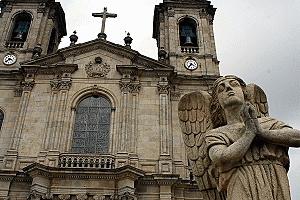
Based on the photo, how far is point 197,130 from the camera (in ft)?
15.2

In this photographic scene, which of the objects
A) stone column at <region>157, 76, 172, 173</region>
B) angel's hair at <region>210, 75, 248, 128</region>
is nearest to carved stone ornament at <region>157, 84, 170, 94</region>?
stone column at <region>157, 76, 172, 173</region>

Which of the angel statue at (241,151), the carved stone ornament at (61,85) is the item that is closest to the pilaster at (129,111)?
the carved stone ornament at (61,85)

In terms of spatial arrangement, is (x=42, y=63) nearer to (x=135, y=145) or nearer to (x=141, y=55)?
(x=141, y=55)

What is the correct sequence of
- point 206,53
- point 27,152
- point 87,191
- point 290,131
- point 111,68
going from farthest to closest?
point 206,53 < point 111,68 < point 27,152 < point 87,191 < point 290,131

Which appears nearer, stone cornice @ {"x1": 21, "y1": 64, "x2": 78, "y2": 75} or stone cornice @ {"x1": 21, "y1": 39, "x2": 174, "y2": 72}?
stone cornice @ {"x1": 21, "y1": 64, "x2": 78, "y2": 75}

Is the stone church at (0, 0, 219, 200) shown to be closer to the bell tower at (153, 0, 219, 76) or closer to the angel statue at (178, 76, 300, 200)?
the bell tower at (153, 0, 219, 76)

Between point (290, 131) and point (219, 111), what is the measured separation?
799 millimetres

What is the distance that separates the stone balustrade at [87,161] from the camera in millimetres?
14633

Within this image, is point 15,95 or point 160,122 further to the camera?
point 15,95

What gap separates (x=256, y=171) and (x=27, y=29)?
784 inches

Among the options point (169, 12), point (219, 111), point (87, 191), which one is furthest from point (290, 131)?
point (169, 12)

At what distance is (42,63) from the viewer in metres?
18.4

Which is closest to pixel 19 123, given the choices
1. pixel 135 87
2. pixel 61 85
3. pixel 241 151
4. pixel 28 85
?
pixel 28 85

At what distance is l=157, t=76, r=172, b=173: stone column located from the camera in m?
15.2
